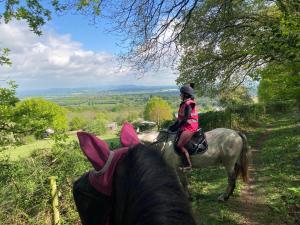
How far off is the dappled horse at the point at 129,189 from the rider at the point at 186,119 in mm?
5151

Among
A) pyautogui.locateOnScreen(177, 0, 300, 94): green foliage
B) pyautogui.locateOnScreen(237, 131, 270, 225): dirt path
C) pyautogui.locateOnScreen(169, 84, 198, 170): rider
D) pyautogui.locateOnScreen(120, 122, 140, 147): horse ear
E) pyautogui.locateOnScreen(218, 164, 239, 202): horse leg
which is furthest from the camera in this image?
pyautogui.locateOnScreen(177, 0, 300, 94): green foliage

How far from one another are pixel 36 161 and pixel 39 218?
3.49ft

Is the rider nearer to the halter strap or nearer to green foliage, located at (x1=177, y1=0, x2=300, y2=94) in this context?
green foliage, located at (x1=177, y1=0, x2=300, y2=94)

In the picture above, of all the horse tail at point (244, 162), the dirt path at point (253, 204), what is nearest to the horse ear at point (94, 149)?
the dirt path at point (253, 204)

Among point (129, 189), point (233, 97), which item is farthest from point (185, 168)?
point (233, 97)

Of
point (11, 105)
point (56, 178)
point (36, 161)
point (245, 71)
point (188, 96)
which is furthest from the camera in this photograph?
point (245, 71)

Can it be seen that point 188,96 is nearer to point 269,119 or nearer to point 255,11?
point 255,11

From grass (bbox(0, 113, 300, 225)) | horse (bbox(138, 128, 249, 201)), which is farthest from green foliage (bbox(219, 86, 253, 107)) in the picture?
horse (bbox(138, 128, 249, 201))

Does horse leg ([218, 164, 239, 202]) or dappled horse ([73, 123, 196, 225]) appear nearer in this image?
dappled horse ([73, 123, 196, 225])

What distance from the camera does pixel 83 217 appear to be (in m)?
1.45

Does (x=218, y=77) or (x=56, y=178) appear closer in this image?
(x=56, y=178)

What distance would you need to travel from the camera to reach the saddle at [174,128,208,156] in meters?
7.21

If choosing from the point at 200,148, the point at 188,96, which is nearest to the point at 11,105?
the point at 188,96

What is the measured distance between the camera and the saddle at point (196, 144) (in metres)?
7.21
